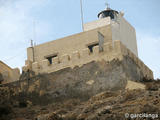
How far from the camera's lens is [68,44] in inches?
1035

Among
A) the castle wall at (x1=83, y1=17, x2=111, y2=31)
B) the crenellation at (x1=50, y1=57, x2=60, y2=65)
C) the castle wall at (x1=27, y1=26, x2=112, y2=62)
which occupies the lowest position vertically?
the crenellation at (x1=50, y1=57, x2=60, y2=65)

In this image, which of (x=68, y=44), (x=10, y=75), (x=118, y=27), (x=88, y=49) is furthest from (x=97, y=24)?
(x=10, y=75)

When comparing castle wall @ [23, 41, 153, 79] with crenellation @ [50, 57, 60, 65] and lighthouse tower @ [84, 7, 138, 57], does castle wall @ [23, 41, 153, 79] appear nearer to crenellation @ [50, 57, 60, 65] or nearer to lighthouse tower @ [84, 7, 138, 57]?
crenellation @ [50, 57, 60, 65]

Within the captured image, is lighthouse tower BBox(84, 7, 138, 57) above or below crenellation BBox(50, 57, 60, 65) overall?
above

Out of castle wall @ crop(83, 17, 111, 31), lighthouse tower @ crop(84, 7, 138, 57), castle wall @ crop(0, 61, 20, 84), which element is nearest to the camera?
lighthouse tower @ crop(84, 7, 138, 57)

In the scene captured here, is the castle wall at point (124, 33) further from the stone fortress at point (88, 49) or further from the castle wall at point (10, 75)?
the castle wall at point (10, 75)

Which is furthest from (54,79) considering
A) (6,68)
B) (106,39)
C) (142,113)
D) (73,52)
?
(142,113)

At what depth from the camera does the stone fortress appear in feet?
80.0

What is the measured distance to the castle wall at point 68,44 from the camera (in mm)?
25773

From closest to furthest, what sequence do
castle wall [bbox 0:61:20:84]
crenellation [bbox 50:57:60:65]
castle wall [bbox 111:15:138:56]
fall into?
crenellation [bbox 50:57:60:65]
castle wall [bbox 111:15:138:56]
castle wall [bbox 0:61:20:84]

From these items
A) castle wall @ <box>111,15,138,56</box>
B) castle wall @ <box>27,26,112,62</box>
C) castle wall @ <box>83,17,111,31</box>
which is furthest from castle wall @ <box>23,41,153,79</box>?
castle wall @ <box>83,17,111,31</box>

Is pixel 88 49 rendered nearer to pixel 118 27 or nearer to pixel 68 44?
pixel 68 44

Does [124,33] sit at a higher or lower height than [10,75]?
higher

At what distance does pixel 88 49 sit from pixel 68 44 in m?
1.94
